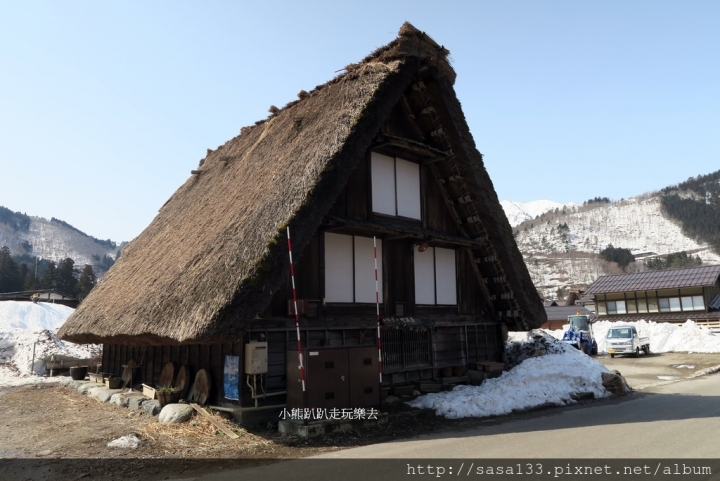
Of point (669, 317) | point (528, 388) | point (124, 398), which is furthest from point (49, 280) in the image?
point (669, 317)

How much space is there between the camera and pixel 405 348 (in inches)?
543

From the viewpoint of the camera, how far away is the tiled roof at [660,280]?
4019 centimetres

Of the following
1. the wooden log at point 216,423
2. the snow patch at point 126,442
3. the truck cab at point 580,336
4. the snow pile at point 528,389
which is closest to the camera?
the snow patch at point 126,442

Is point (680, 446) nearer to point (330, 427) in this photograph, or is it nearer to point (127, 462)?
point (330, 427)

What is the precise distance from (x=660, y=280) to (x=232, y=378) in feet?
140

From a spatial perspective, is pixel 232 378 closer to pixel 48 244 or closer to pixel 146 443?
pixel 146 443

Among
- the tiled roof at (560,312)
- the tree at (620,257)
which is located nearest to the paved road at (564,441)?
the tiled roof at (560,312)

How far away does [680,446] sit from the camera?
822cm

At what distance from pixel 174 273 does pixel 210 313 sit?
3.13m

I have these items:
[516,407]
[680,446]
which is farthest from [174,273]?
[680,446]

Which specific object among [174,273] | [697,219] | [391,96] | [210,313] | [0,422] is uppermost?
[697,219]

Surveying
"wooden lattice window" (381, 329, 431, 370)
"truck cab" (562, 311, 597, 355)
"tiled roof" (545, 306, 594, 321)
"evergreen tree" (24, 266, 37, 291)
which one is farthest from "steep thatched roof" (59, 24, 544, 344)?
"evergreen tree" (24, 266, 37, 291)

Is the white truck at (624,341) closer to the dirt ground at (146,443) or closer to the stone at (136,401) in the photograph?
the dirt ground at (146,443)

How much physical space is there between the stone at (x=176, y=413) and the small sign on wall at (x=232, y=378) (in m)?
0.84
